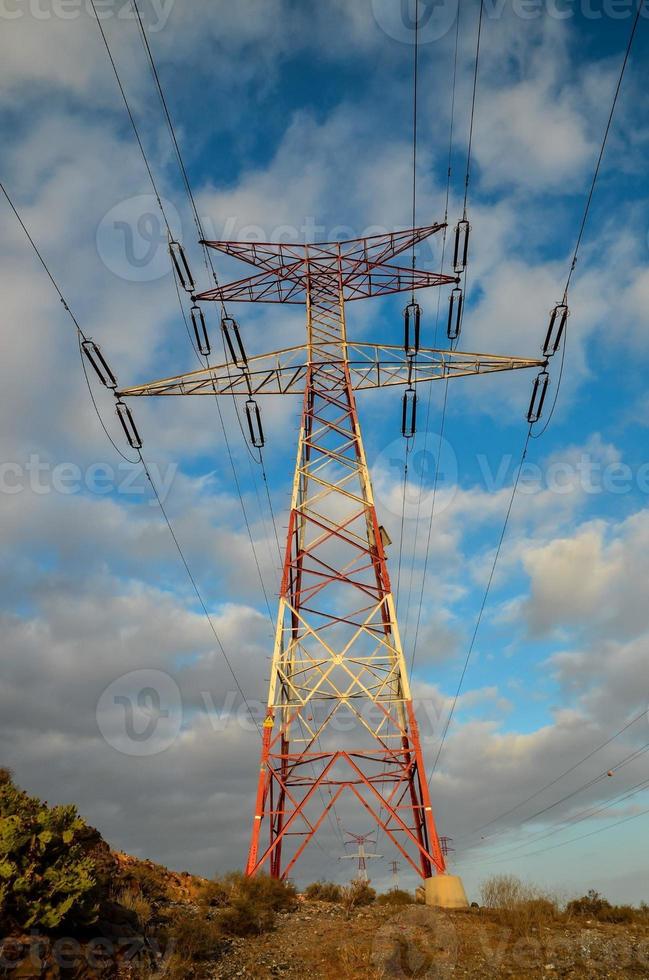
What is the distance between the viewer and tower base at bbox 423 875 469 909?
59.6 ft

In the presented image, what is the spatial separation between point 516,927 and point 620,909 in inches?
217

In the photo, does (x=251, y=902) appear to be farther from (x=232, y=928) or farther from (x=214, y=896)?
(x=214, y=896)

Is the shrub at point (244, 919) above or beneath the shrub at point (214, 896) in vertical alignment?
beneath

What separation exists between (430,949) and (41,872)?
7954 mm

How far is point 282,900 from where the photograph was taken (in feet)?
59.1

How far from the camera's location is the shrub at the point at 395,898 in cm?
2075

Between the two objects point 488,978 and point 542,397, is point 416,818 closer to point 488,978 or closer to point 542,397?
point 488,978

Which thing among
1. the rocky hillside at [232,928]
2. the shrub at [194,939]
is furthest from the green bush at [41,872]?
the shrub at [194,939]

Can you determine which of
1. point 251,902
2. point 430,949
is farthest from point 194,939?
point 430,949

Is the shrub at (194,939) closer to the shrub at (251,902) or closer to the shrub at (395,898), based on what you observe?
the shrub at (251,902)

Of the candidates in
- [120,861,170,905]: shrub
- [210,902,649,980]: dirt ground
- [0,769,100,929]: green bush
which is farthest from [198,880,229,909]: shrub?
[0,769,100,929]: green bush

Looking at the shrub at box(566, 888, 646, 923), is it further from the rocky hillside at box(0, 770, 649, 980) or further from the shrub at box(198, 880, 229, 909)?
the shrub at box(198, 880, 229, 909)

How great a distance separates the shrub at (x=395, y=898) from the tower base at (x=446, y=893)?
91.7 inches

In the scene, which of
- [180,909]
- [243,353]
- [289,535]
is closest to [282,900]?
[180,909]
